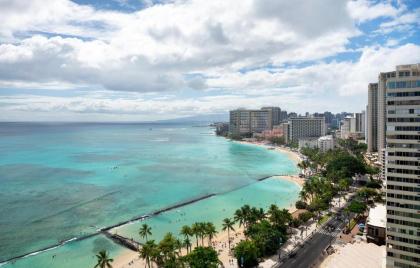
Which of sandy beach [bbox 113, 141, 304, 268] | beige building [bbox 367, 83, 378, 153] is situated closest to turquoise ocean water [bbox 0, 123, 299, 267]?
sandy beach [bbox 113, 141, 304, 268]

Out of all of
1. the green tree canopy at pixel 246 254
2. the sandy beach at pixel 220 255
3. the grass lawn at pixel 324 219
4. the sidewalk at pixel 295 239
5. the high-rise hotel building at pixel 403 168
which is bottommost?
the sandy beach at pixel 220 255

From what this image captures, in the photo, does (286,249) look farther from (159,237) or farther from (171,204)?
(171,204)

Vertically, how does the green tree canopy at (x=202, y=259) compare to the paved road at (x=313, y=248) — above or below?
above

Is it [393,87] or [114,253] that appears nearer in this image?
[393,87]

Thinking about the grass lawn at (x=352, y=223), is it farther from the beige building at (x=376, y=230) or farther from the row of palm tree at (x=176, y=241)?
the row of palm tree at (x=176, y=241)

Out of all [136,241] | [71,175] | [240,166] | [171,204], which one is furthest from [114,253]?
[240,166]

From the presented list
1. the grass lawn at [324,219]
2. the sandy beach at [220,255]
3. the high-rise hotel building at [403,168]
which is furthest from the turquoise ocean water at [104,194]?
the high-rise hotel building at [403,168]

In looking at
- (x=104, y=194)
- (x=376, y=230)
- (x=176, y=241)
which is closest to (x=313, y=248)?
(x=376, y=230)
